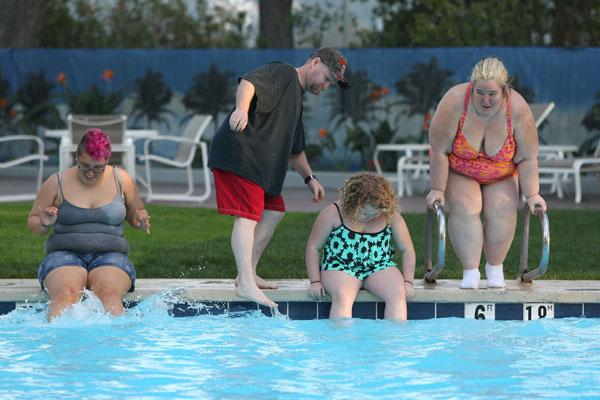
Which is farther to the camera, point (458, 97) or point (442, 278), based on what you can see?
point (442, 278)

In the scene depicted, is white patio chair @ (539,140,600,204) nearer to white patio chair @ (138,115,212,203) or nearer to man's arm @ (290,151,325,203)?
white patio chair @ (138,115,212,203)

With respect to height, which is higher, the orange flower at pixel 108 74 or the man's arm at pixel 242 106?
the orange flower at pixel 108 74

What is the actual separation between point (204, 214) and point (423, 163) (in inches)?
129

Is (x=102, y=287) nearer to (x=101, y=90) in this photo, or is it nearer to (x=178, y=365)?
(x=178, y=365)

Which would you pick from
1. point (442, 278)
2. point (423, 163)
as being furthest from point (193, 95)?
point (442, 278)

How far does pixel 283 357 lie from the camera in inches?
256

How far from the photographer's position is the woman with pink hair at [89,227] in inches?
265

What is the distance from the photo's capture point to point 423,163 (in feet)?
49.2

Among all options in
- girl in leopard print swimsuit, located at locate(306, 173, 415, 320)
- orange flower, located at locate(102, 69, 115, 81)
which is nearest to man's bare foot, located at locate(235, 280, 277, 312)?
girl in leopard print swimsuit, located at locate(306, 173, 415, 320)

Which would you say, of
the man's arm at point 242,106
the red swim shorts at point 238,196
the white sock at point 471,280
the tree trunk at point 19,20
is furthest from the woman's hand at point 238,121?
the tree trunk at point 19,20

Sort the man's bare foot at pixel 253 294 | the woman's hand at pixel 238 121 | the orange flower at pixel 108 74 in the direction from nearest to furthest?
the woman's hand at pixel 238 121, the man's bare foot at pixel 253 294, the orange flower at pixel 108 74

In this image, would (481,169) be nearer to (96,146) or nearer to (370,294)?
(370,294)

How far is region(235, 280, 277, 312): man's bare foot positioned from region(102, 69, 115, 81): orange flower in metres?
11.8

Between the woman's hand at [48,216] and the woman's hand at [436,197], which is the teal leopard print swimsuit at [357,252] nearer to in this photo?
the woman's hand at [436,197]
